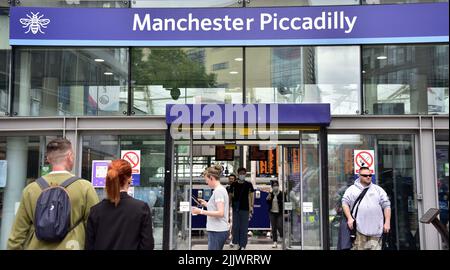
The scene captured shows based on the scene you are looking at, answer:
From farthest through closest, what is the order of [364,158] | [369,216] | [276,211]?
[276,211] → [364,158] → [369,216]

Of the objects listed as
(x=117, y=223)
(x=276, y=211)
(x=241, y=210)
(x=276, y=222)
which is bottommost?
(x=276, y=222)

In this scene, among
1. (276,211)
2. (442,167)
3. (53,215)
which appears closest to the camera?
(53,215)

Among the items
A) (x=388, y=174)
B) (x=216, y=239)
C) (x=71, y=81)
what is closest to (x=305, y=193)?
(x=388, y=174)

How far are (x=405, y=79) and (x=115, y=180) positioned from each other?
685 cm

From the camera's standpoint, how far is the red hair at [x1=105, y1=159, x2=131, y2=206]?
11.1 feet

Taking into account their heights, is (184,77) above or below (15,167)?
above

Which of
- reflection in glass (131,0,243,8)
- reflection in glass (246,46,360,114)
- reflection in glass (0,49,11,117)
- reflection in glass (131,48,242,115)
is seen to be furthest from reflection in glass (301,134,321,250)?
reflection in glass (0,49,11,117)

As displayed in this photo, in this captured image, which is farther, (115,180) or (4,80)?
(4,80)

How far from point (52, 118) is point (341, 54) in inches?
209

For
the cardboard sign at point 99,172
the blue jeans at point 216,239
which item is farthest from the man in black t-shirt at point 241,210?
the blue jeans at point 216,239

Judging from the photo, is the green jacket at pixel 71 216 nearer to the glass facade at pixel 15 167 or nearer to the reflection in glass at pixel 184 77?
the reflection in glass at pixel 184 77

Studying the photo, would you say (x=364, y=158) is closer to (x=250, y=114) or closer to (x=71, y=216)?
(x=250, y=114)

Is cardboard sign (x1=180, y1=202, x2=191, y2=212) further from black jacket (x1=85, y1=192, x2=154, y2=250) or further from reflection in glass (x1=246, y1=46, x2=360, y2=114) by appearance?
black jacket (x1=85, y1=192, x2=154, y2=250)

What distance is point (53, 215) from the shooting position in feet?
10.8
